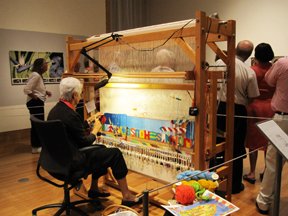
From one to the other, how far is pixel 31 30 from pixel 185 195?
15.3ft

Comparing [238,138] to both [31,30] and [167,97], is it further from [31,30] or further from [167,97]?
[31,30]

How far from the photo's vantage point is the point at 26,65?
16.4 ft

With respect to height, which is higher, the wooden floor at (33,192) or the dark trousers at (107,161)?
the dark trousers at (107,161)

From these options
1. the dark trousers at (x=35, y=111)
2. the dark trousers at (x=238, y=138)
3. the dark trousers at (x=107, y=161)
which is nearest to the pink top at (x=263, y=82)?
the dark trousers at (x=238, y=138)

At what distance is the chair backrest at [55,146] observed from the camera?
208 cm

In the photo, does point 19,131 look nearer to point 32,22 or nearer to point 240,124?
point 32,22

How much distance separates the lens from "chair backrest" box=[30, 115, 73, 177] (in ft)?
6.84

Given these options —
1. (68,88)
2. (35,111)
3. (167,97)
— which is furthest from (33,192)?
(167,97)

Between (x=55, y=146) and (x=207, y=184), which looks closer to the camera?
(x=207, y=184)

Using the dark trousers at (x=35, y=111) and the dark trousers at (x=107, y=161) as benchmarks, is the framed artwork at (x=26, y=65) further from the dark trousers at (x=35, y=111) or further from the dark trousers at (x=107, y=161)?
the dark trousers at (x=107, y=161)

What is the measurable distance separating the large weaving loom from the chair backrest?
680 mm

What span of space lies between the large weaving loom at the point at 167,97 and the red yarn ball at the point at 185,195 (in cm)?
56

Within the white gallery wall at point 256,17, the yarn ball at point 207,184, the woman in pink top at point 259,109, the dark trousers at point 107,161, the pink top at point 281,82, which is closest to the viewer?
the yarn ball at point 207,184

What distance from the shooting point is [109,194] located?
284 centimetres
